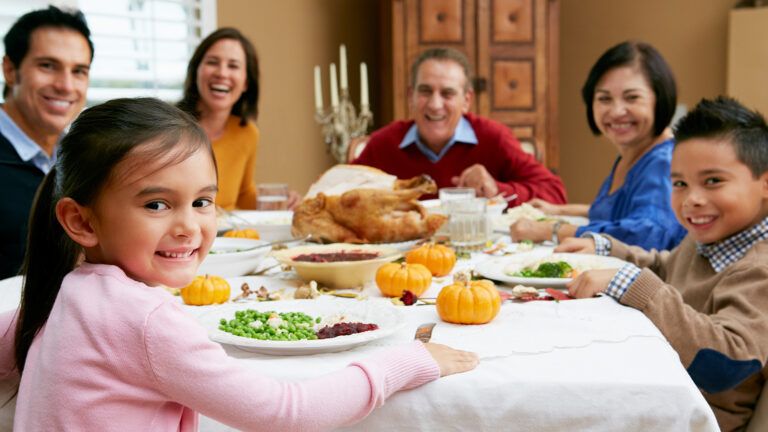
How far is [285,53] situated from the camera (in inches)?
200

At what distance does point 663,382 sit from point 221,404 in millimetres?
575

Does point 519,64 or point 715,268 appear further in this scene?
point 519,64

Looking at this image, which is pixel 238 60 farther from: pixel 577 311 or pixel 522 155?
pixel 577 311

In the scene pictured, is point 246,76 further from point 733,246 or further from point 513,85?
point 733,246

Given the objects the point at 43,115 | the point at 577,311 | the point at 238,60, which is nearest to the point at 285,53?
the point at 238,60

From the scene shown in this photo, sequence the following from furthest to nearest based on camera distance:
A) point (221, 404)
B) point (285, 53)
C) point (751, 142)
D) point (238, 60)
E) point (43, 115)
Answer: point (285, 53) < point (238, 60) < point (43, 115) < point (751, 142) < point (221, 404)

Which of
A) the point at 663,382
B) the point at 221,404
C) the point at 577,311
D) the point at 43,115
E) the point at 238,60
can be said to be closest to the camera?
the point at 221,404

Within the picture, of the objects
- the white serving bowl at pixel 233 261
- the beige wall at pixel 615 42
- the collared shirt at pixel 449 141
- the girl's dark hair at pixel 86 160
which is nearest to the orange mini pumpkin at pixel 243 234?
the white serving bowl at pixel 233 261

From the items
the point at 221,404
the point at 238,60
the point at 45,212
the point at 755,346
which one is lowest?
the point at 755,346

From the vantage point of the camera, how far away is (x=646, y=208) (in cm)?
236

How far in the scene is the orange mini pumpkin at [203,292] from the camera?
1512 mm

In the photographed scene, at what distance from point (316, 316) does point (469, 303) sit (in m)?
0.26

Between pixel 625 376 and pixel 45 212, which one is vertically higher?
pixel 45 212

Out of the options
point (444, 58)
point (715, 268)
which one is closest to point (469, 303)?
point (715, 268)
